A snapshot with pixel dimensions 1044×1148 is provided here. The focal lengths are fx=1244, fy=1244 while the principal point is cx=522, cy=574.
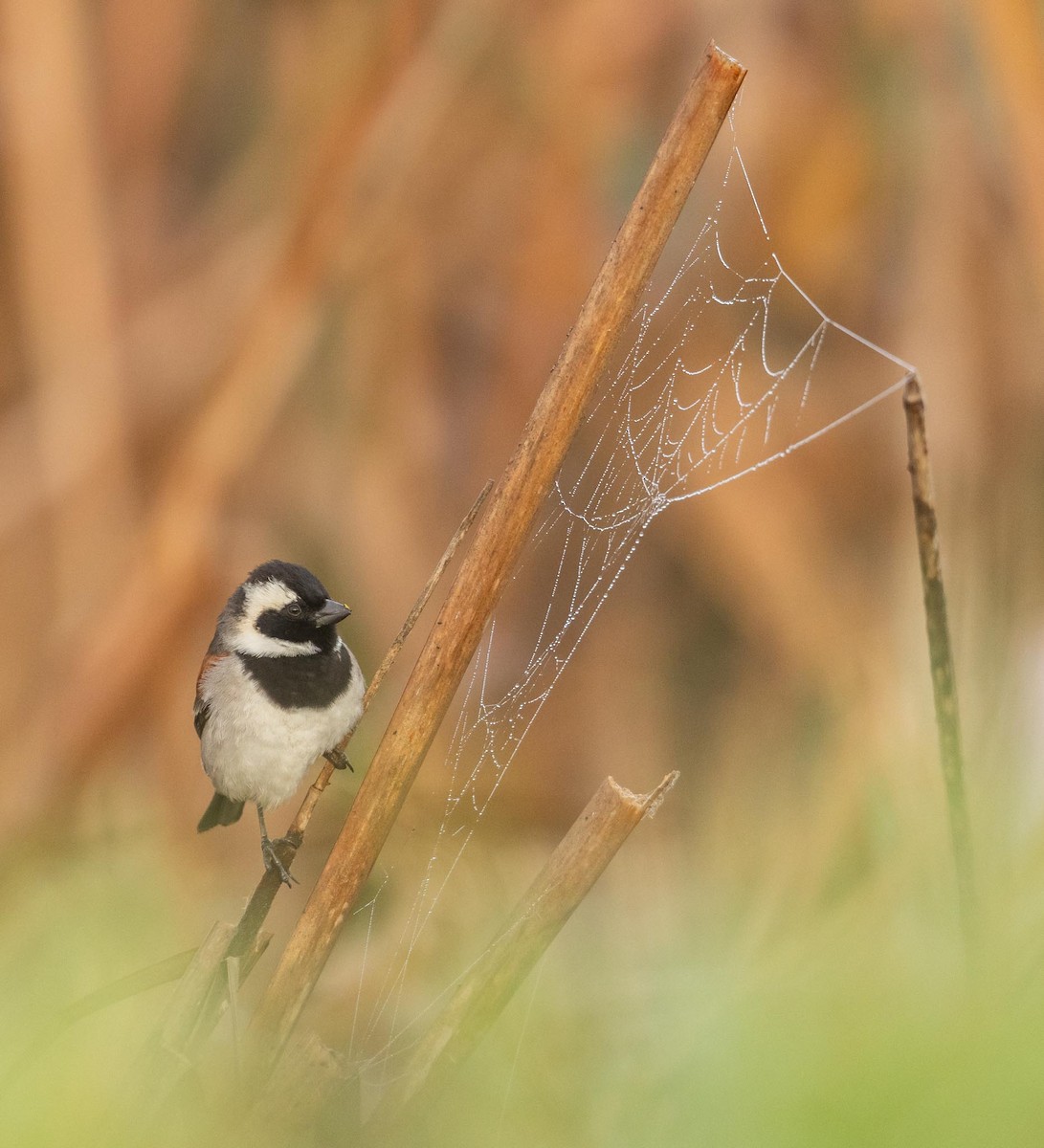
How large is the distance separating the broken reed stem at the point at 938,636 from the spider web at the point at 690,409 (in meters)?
1.81

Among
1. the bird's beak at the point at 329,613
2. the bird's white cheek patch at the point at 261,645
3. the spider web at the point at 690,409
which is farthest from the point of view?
the spider web at the point at 690,409

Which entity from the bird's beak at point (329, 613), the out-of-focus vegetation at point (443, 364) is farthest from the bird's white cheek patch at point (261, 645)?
the out-of-focus vegetation at point (443, 364)

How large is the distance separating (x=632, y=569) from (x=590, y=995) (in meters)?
2.46

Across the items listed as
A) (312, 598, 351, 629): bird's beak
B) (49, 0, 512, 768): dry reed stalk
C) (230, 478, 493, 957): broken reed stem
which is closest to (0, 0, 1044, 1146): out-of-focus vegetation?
(49, 0, 512, 768): dry reed stalk

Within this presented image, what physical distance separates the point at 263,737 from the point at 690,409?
1.62 meters

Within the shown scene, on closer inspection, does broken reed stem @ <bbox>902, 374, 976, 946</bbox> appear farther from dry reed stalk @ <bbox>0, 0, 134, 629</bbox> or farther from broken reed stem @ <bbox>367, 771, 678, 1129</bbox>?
dry reed stalk @ <bbox>0, 0, 134, 629</bbox>

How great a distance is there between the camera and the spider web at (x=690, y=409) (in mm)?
2971

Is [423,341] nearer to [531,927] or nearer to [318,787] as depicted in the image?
[318,787]

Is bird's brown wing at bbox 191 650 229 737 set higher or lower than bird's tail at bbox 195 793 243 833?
higher

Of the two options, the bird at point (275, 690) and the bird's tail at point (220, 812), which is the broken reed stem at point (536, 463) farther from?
the bird's tail at point (220, 812)

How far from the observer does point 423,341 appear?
3238 millimetres

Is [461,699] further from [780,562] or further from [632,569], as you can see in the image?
[780,562]

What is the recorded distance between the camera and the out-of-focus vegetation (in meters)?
2.70

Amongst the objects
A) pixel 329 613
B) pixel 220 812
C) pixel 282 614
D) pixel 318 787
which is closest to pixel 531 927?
pixel 318 787
